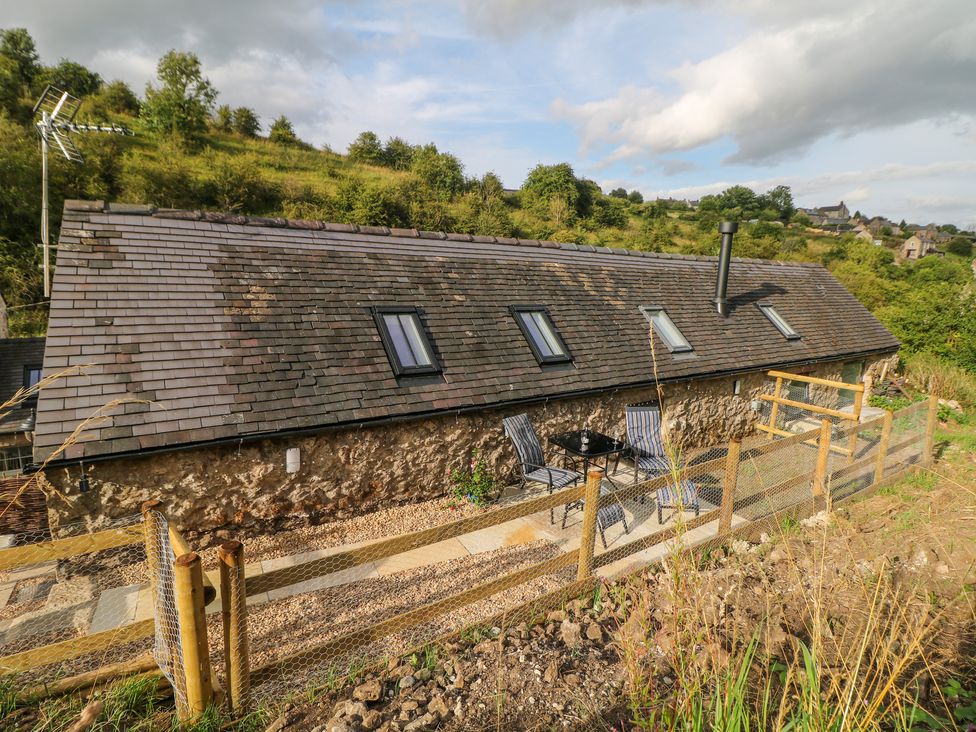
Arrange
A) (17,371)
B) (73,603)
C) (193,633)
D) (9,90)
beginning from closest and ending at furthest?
(193,633), (73,603), (17,371), (9,90)

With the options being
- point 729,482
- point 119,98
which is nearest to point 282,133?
point 119,98

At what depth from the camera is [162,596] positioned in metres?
2.97

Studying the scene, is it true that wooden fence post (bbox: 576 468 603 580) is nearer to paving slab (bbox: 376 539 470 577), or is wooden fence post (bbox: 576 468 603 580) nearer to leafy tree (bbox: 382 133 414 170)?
paving slab (bbox: 376 539 470 577)

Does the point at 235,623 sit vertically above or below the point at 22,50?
below

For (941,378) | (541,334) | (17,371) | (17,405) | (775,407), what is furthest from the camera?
(941,378)

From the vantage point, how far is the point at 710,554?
16.8 feet

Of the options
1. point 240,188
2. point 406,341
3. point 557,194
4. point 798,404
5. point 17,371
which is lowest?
point 798,404

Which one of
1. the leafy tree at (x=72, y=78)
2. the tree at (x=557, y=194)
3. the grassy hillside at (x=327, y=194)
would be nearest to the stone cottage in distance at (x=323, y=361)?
the grassy hillside at (x=327, y=194)

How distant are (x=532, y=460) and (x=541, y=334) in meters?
2.82

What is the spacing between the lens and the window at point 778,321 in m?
12.2

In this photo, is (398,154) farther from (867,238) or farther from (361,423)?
(867,238)

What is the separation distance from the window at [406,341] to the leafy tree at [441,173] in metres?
28.4

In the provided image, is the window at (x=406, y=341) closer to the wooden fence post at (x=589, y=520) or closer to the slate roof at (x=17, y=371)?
the wooden fence post at (x=589, y=520)

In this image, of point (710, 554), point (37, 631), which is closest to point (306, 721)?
point (37, 631)
